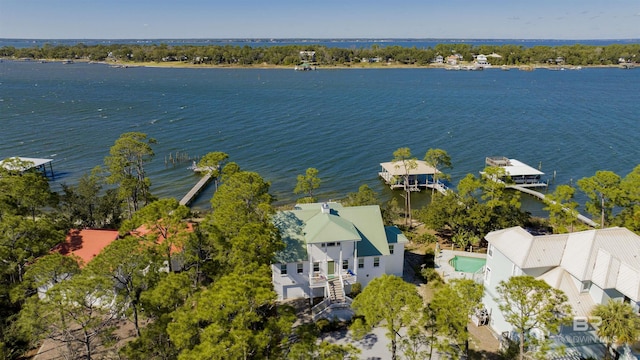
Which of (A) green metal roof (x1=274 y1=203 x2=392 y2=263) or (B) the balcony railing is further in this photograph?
(B) the balcony railing

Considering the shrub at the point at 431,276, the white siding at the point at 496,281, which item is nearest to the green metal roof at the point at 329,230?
the shrub at the point at 431,276

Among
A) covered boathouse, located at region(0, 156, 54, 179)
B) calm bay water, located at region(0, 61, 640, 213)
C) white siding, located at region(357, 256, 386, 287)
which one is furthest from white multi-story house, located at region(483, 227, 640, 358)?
covered boathouse, located at region(0, 156, 54, 179)

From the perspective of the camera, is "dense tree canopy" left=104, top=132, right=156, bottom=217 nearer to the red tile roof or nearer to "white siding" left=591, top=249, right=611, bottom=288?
the red tile roof

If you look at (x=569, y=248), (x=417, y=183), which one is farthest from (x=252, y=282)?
(x=417, y=183)

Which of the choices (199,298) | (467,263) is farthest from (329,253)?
(199,298)

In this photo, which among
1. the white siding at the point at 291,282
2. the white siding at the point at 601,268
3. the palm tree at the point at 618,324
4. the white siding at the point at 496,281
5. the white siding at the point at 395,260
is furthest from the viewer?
the white siding at the point at 395,260

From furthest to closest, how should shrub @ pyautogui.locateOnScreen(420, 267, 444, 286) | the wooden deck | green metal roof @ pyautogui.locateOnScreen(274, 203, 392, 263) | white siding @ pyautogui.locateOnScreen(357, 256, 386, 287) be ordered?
the wooden deck → shrub @ pyautogui.locateOnScreen(420, 267, 444, 286) → white siding @ pyautogui.locateOnScreen(357, 256, 386, 287) → green metal roof @ pyautogui.locateOnScreen(274, 203, 392, 263)

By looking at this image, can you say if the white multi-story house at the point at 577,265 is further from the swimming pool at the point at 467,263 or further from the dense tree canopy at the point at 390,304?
the dense tree canopy at the point at 390,304
